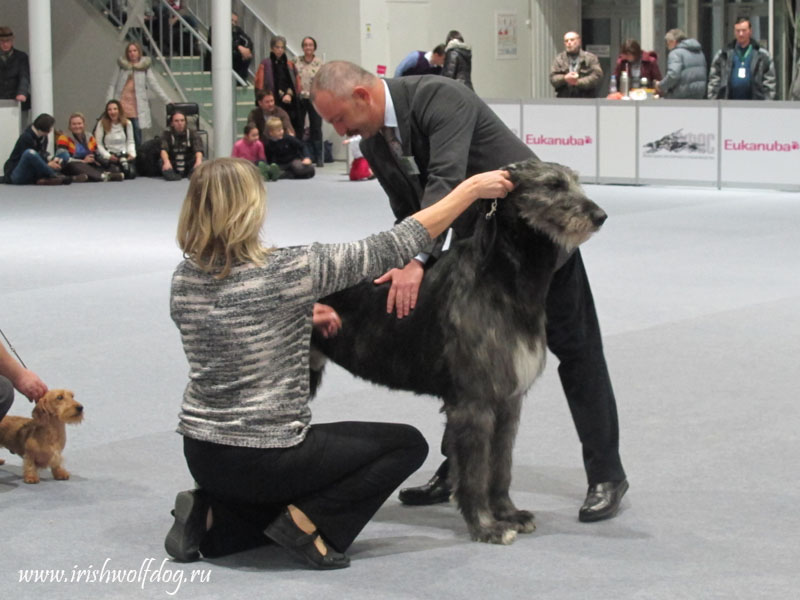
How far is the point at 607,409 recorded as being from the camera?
4516mm

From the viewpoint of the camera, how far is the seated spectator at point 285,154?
17359mm

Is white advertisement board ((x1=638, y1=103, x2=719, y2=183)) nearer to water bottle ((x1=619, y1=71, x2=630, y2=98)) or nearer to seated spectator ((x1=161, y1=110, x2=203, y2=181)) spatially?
water bottle ((x1=619, y1=71, x2=630, y2=98))

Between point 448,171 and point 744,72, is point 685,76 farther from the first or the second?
point 448,171

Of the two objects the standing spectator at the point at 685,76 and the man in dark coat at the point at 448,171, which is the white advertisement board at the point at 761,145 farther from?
the man in dark coat at the point at 448,171

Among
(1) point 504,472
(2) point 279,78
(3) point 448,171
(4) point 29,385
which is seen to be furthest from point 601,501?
(2) point 279,78

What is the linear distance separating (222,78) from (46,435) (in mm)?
14339

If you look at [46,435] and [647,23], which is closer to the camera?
[46,435]

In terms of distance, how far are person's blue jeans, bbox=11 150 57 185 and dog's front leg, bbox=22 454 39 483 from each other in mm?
12233

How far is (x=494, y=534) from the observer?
4.14 meters

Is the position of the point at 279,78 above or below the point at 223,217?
above

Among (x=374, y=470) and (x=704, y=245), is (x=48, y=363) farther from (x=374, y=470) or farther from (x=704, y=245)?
(x=704, y=245)

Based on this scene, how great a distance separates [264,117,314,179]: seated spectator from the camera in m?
17.4

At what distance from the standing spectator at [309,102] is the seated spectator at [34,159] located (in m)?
3.77

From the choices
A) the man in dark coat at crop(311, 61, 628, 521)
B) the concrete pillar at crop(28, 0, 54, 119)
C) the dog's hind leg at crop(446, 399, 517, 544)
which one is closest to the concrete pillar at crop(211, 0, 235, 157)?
the concrete pillar at crop(28, 0, 54, 119)
